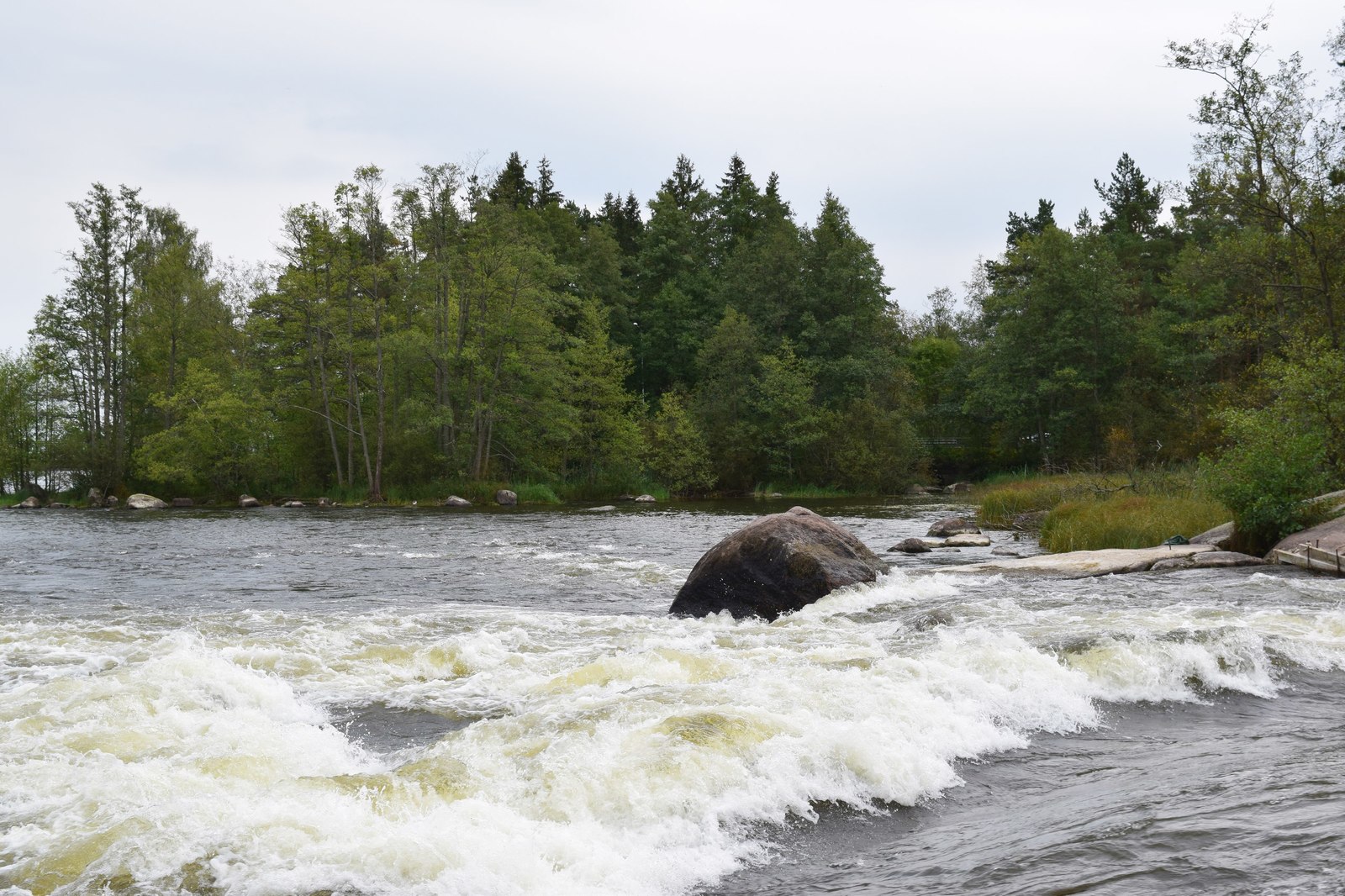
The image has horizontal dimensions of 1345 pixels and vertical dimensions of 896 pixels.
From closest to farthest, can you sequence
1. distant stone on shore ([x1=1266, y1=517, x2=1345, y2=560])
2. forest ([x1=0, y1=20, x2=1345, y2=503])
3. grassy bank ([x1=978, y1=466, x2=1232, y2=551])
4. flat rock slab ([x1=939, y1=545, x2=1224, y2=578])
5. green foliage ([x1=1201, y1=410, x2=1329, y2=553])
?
distant stone on shore ([x1=1266, y1=517, x2=1345, y2=560]), flat rock slab ([x1=939, y1=545, x2=1224, y2=578]), green foliage ([x1=1201, y1=410, x2=1329, y2=553]), grassy bank ([x1=978, y1=466, x2=1232, y2=551]), forest ([x1=0, y1=20, x2=1345, y2=503])

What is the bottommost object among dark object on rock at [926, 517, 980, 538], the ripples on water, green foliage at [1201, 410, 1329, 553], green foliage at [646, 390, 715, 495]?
the ripples on water

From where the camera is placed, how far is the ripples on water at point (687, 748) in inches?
175

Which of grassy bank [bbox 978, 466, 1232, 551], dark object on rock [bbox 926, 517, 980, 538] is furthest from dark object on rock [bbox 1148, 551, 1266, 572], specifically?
dark object on rock [bbox 926, 517, 980, 538]

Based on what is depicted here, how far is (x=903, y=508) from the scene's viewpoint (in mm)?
37219

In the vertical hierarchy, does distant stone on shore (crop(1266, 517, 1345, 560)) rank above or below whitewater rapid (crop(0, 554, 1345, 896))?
above

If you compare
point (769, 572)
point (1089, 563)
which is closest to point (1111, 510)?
point (1089, 563)

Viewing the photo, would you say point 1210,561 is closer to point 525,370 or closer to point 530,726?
point 530,726

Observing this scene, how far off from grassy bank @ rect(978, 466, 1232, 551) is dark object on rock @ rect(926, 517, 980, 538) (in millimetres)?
1596

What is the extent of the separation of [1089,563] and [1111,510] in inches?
233

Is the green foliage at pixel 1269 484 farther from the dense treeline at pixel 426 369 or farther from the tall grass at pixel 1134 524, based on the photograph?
the dense treeline at pixel 426 369

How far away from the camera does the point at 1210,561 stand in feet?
49.4

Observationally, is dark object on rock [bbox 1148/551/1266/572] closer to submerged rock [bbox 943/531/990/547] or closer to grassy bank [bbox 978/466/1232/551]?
grassy bank [bbox 978/466/1232/551]

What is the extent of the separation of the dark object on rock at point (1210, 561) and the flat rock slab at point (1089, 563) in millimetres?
109

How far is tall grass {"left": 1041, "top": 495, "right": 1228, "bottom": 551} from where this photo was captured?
1844 centimetres
